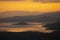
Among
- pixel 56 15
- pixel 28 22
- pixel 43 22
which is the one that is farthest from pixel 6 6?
pixel 56 15

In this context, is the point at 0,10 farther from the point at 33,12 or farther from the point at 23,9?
the point at 33,12

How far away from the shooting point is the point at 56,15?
1.47 metres

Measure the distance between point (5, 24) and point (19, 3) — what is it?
0.27 meters
